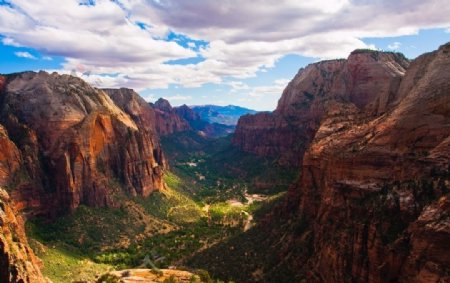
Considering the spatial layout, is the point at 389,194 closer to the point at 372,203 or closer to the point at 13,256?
the point at 372,203

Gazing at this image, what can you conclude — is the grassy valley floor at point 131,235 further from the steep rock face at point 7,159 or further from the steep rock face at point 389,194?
the steep rock face at point 389,194

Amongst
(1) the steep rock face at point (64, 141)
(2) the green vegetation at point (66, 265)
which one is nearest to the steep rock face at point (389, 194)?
(2) the green vegetation at point (66, 265)

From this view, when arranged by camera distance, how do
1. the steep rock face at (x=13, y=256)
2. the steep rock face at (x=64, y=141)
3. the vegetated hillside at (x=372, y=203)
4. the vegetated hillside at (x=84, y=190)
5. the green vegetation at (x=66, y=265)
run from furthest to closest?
the steep rock face at (x=64, y=141), the vegetated hillside at (x=84, y=190), the green vegetation at (x=66, y=265), the steep rock face at (x=13, y=256), the vegetated hillside at (x=372, y=203)

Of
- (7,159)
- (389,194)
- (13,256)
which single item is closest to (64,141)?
(7,159)

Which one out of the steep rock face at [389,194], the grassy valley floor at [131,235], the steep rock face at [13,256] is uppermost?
the steep rock face at [389,194]

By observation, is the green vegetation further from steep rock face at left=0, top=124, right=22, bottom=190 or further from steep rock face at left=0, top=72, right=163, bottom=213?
steep rock face at left=0, top=124, right=22, bottom=190

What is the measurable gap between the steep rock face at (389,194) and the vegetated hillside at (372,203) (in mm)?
158

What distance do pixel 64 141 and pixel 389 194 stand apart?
4064 inches

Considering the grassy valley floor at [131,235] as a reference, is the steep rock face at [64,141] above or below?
above

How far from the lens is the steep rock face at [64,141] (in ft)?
447

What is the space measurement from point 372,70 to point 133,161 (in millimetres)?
98340

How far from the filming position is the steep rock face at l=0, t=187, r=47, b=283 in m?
68.0

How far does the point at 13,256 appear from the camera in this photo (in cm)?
7006

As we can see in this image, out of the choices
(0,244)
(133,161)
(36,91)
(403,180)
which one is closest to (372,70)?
(133,161)
